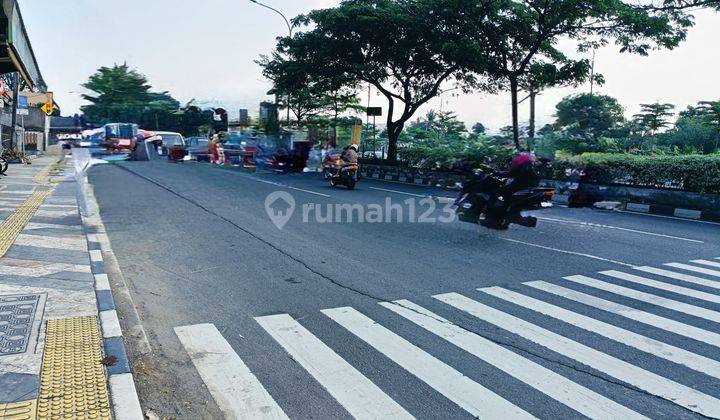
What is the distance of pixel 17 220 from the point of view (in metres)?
9.89

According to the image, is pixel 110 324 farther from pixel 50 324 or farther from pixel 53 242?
pixel 53 242

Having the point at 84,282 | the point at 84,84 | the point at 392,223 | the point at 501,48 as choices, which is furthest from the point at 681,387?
the point at 84,84

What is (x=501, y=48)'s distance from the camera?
21.8m

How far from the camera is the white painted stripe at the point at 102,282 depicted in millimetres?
5983

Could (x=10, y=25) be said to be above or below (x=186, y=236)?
above

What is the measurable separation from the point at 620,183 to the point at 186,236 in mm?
13564

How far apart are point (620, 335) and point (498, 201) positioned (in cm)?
591

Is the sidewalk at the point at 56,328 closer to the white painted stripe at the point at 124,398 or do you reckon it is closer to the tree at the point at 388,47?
the white painted stripe at the point at 124,398

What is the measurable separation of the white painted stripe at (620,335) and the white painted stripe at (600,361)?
1.37 ft

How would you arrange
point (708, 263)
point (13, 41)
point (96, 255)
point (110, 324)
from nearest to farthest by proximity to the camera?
point (110, 324) → point (96, 255) → point (708, 263) → point (13, 41)

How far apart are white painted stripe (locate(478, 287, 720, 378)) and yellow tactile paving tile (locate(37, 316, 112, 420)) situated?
4.19 metres

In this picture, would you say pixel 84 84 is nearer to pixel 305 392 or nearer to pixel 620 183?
pixel 620 183

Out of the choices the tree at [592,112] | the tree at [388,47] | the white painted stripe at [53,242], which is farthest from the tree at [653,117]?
the white painted stripe at [53,242]

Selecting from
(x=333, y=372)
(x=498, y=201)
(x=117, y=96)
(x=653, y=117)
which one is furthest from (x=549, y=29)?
(x=117, y=96)
